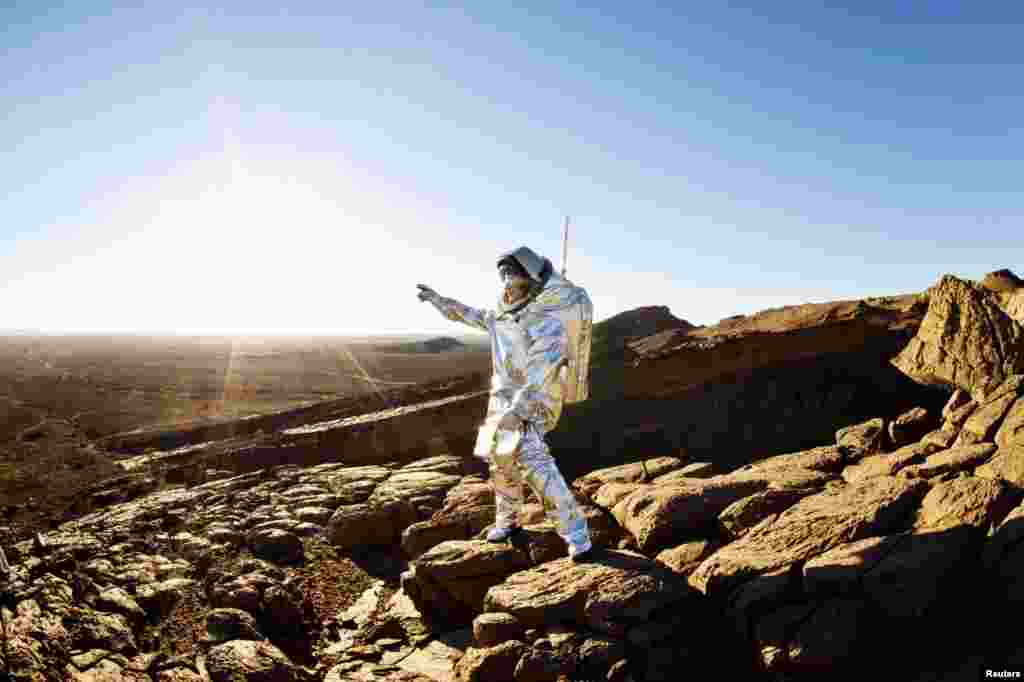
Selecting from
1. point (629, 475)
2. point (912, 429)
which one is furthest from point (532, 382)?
point (912, 429)

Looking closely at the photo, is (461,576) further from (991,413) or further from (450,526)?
(991,413)

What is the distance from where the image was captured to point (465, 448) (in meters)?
10.8

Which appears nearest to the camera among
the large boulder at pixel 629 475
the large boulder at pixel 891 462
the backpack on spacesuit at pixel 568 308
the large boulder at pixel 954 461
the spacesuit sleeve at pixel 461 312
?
the large boulder at pixel 954 461

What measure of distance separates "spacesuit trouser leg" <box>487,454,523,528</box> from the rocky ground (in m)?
0.26

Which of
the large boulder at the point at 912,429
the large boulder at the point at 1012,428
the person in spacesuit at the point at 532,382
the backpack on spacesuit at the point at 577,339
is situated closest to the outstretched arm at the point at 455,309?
the person in spacesuit at the point at 532,382

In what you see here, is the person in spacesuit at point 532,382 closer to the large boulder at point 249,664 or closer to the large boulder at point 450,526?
the large boulder at point 450,526

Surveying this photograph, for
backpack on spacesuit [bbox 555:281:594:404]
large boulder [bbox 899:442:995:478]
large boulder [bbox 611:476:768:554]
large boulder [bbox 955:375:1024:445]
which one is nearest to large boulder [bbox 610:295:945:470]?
large boulder [bbox 955:375:1024:445]

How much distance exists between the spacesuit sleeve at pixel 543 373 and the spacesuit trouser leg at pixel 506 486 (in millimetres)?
446

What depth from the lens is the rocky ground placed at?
319 cm

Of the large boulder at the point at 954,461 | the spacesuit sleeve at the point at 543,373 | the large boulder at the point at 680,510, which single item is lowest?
the large boulder at the point at 680,510

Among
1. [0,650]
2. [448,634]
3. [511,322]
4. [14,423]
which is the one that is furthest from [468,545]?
[14,423]

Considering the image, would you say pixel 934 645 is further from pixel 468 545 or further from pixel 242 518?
pixel 242 518

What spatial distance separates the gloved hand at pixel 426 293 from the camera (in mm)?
5176

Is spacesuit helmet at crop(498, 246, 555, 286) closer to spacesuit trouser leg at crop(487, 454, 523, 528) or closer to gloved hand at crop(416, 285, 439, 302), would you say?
gloved hand at crop(416, 285, 439, 302)
